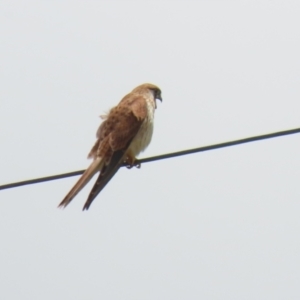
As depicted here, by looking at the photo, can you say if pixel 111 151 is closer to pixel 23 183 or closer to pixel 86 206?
pixel 86 206

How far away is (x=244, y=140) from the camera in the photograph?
6340mm

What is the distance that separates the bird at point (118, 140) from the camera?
7.91 metres

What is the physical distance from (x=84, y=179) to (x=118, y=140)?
0.73m

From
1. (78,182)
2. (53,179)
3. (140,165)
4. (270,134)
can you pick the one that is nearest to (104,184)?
(78,182)

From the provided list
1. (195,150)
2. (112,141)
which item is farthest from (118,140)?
(195,150)

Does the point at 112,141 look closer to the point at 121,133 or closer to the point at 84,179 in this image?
the point at 121,133

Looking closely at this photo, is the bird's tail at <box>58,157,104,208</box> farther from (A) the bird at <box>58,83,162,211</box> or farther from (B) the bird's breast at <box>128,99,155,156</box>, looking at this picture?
(B) the bird's breast at <box>128,99,155,156</box>

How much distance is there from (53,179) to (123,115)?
7.84 feet

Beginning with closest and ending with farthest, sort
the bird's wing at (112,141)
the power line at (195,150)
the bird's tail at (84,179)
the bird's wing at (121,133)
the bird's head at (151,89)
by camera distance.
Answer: the power line at (195,150) < the bird's tail at (84,179) < the bird's wing at (112,141) < the bird's wing at (121,133) < the bird's head at (151,89)

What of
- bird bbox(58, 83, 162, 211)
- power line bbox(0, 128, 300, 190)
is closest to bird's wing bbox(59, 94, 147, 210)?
bird bbox(58, 83, 162, 211)

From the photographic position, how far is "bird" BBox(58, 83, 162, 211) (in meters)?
7.91

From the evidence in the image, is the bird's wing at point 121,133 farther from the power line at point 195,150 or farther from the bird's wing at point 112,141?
the power line at point 195,150

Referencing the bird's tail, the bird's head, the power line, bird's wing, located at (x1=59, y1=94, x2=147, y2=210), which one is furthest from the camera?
the bird's head

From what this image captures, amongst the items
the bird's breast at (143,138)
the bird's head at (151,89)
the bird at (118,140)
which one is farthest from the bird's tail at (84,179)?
the bird's head at (151,89)
